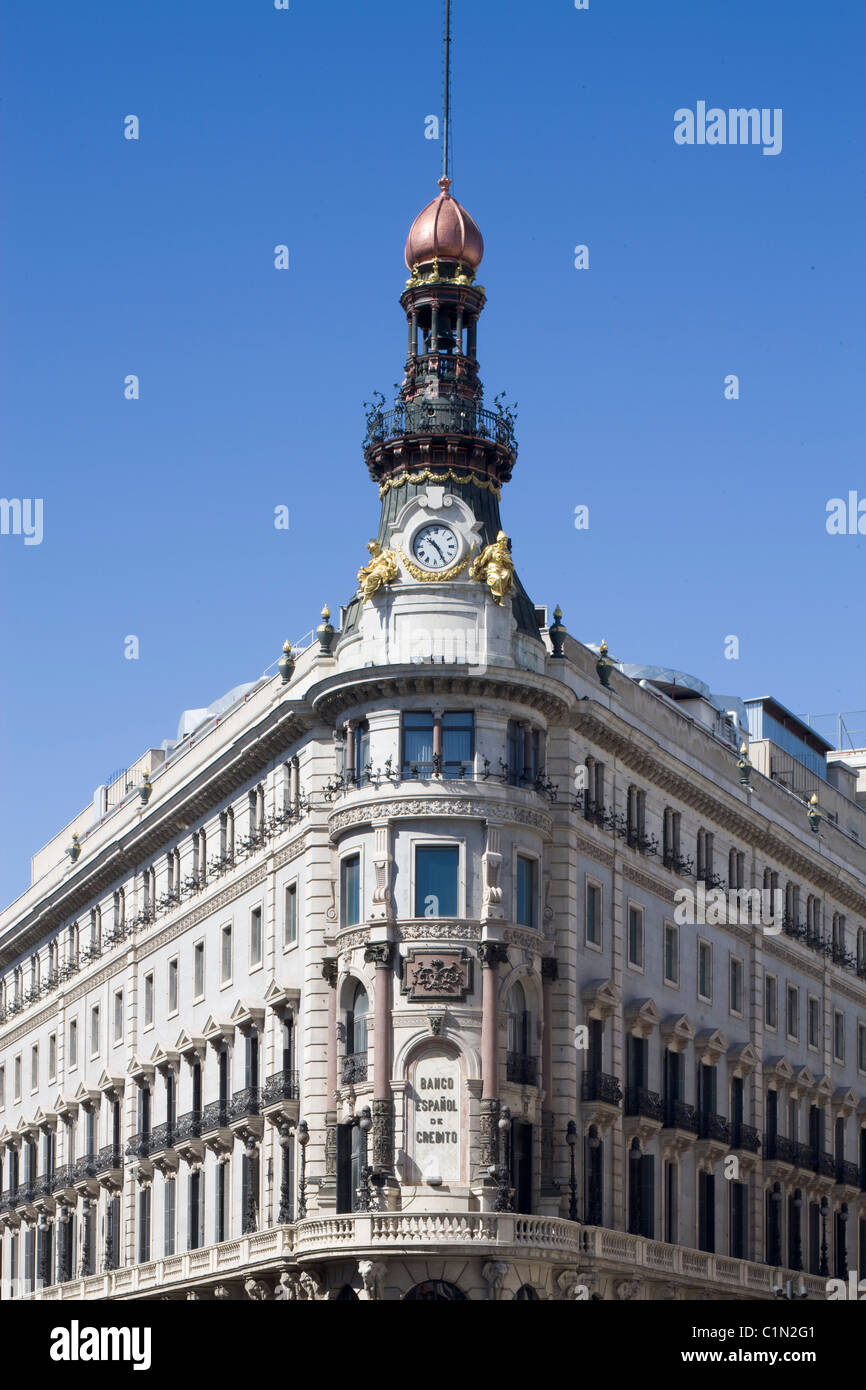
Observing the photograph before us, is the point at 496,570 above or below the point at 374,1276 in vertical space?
above

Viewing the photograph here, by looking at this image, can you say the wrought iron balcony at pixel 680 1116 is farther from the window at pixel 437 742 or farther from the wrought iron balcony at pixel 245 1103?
the window at pixel 437 742

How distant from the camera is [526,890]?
81438 mm

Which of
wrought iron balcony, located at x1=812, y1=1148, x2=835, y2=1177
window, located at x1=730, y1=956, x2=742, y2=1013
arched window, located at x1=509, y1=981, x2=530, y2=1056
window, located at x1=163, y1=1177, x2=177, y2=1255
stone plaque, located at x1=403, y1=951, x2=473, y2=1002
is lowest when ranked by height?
window, located at x1=163, y1=1177, x2=177, y2=1255

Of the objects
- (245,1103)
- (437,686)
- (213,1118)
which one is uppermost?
(437,686)

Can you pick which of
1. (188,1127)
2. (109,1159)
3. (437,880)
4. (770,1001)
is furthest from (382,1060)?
(770,1001)

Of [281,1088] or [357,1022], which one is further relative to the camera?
[281,1088]

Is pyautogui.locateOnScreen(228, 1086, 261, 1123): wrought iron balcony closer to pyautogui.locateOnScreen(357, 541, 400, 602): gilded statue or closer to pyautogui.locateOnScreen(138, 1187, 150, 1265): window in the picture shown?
pyautogui.locateOnScreen(138, 1187, 150, 1265): window

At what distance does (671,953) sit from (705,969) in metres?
3.39

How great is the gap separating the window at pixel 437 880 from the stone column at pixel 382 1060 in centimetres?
184

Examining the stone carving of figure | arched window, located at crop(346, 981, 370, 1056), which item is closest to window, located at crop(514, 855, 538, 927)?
arched window, located at crop(346, 981, 370, 1056)

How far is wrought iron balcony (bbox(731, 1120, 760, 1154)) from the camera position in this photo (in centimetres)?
9525

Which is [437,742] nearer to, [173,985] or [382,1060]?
[382,1060]

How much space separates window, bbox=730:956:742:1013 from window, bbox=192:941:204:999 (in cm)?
2041
